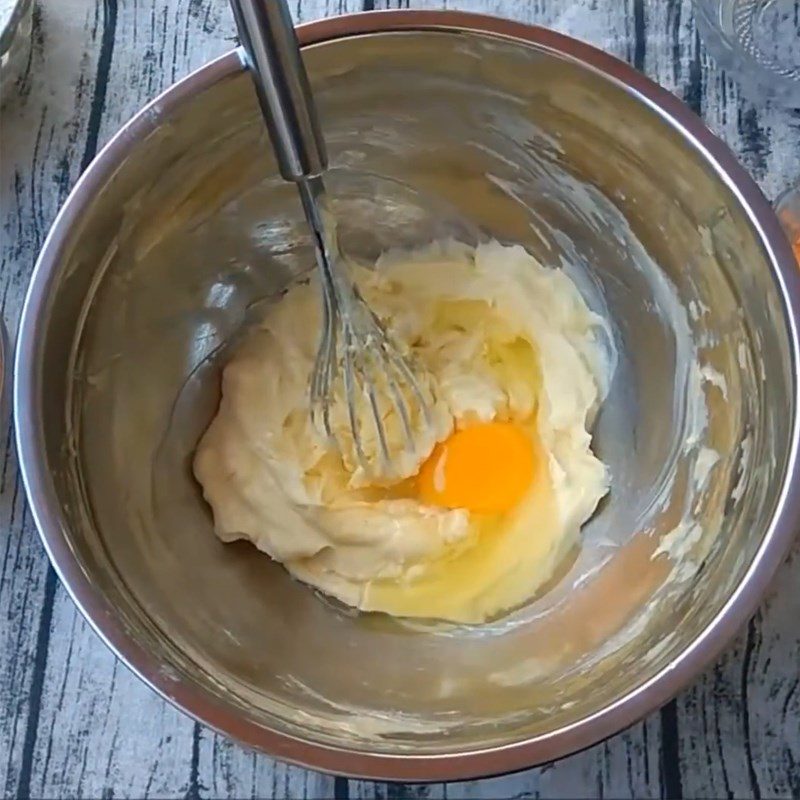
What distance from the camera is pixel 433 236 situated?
1.12m

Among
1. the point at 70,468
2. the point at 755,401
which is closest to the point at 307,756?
the point at 70,468

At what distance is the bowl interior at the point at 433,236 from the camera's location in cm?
88

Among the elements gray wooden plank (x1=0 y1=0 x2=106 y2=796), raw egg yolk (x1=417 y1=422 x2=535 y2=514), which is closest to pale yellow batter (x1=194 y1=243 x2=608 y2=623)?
raw egg yolk (x1=417 y1=422 x2=535 y2=514)

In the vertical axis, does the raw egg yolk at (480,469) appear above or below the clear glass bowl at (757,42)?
below

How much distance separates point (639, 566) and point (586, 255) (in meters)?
0.30

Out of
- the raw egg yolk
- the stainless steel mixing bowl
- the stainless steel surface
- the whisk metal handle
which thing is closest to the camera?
the whisk metal handle

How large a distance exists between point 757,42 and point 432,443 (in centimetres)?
53

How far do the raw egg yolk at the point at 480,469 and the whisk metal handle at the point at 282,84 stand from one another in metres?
0.34

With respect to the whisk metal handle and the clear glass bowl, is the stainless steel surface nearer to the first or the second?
the whisk metal handle

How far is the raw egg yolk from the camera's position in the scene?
1058 mm

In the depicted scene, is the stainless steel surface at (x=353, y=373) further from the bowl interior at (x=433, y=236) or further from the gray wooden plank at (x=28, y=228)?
the gray wooden plank at (x=28, y=228)

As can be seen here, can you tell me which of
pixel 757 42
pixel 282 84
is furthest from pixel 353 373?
pixel 757 42

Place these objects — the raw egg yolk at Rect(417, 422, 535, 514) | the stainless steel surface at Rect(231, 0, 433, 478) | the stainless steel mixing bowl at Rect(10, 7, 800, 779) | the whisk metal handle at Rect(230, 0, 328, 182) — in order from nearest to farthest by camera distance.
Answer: the whisk metal handle at Rect(230, 0, 328, 182), the stainless steel mixing bowl at Rect(10, 7, 800, 779), the stainless steel surface at Rect(231, 0, 433, 478), the raw egg yolk at Rect(417, 422, 535, 514)

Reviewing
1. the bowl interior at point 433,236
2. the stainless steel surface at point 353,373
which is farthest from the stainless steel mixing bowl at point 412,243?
the stainless steel surface at point 353,373
